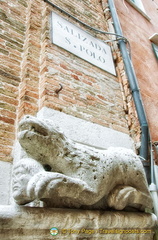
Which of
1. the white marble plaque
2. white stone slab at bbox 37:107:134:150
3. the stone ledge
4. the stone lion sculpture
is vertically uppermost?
the white marble plaque

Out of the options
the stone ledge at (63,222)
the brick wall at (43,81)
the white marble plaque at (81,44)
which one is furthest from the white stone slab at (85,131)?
the white marble plaque at (81,44)

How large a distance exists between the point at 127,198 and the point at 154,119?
1706 millimetres

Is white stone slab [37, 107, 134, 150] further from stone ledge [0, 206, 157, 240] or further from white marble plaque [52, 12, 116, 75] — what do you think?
white marble plaque [52, 12, 116, 75]

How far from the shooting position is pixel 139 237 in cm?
126

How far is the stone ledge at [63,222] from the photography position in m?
0.82

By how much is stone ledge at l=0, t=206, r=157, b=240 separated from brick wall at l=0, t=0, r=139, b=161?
28.5 inches

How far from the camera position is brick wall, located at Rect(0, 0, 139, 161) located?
5.68 feet

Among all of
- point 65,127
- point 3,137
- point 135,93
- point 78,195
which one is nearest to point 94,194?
point 78,195

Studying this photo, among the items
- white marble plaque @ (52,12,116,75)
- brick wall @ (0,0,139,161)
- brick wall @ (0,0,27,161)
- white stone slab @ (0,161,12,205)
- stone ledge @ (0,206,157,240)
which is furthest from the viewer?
white marble plaque @ (52,12,116,75)

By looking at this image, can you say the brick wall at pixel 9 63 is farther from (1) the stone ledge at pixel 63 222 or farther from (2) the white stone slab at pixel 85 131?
(1) the stone ledge at pixel 63 222

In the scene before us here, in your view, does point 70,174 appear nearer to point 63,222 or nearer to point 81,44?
point 63,222

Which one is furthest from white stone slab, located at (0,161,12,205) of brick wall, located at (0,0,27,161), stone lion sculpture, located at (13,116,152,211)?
stone lion sculpture, located at (13,116,152,211)

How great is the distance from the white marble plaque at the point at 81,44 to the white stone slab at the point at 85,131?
930 mm

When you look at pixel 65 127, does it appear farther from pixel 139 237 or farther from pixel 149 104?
pixel 149 104
